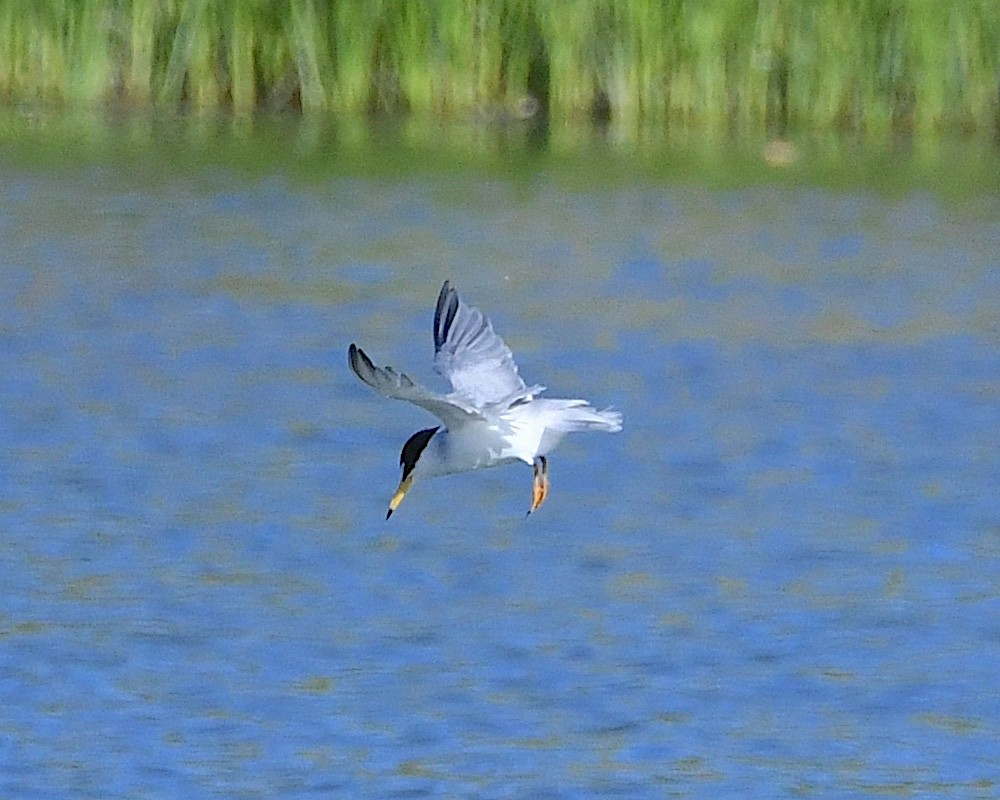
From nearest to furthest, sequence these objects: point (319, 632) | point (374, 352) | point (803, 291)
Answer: point (319, 632)
point (374, 352)
point (803, 291)

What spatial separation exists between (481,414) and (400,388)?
63 centimetres

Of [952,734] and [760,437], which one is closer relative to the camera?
[952,734]

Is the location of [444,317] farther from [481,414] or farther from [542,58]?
[542,58]

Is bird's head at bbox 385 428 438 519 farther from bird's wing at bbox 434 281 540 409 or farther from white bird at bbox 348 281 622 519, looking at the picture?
bird's wing at bbox 434 281 540 409

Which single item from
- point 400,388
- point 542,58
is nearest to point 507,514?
point 400,388

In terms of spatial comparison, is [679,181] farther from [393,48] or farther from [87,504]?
[87,504]

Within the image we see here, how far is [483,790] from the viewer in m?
6.23

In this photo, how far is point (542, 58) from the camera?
1692 cm

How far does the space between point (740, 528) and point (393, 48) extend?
8627mm

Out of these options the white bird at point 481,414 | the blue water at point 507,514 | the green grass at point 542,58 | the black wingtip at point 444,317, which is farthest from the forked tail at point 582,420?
the green grass at point 542,58

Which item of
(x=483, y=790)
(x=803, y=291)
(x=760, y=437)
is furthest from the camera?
(x=803, y=291)

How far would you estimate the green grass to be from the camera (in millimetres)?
15984

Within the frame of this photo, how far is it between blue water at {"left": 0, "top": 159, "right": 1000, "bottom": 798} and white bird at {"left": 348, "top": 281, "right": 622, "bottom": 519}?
747mm

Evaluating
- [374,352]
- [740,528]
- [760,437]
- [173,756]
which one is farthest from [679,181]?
[173,756]
